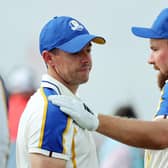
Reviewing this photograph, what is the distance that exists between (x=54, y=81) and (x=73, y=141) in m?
0.25

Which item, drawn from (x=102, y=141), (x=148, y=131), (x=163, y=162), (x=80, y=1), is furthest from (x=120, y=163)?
(x=80, y=1)

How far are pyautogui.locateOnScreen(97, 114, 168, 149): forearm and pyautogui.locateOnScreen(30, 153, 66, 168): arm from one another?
207 millimetres

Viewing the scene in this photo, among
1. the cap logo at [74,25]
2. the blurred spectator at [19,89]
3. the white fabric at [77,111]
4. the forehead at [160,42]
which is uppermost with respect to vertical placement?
the cap logo at [74,25]

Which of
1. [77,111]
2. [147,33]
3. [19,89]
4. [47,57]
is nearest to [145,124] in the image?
[77,111]

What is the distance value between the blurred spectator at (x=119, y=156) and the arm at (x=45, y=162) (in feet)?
3.76

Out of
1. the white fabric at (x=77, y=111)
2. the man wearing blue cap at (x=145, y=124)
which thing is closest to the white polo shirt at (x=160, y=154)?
→ the man wearing blue cap at (x=145, y=124)

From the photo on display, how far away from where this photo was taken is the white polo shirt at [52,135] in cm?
307

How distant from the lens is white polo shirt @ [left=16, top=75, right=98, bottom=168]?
3.07 metres

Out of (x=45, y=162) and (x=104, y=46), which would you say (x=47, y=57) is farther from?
(x=104, y=46)

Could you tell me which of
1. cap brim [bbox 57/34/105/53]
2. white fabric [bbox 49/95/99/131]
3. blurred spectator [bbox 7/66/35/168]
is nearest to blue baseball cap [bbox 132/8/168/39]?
cap brim [bbox 57/34/105/53]

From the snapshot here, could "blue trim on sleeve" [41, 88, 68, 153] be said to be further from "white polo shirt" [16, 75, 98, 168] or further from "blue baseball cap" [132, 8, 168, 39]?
"blue baseball cap" [132, 8, 168, 39]

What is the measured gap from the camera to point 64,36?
10.8ft

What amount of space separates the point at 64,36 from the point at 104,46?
1991 millimetres

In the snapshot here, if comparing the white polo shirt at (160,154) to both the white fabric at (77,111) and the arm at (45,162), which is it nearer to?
the white fabric at (77,111)
